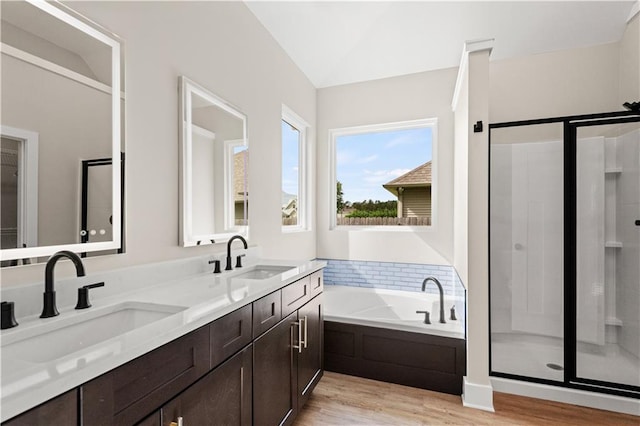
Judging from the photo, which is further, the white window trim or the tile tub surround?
the white window trim

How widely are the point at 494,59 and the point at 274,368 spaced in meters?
3.47

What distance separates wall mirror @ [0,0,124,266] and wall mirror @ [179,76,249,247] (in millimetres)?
417

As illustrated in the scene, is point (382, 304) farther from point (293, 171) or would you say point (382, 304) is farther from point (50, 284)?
point (50, 284)

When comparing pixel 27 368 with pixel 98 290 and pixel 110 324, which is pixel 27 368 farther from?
pixel 98 290

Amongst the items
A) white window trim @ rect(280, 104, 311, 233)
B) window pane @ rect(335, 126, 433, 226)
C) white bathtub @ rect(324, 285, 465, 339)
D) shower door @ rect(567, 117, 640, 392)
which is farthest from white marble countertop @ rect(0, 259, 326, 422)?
shower door @ rect(567, 117, 640, 392)

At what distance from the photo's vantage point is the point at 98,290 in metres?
1.27

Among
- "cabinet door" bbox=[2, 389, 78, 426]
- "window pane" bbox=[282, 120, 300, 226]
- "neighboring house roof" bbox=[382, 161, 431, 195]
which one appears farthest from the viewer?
"neighboring house roof" bbox=[382, 161, 431, 195]

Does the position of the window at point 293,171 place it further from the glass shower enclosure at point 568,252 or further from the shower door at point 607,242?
the shower door at point 607,242

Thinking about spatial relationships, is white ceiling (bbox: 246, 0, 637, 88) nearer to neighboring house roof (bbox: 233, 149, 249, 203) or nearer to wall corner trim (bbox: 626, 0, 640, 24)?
wall corner trim (bbox: 626, 0, 640, 24)

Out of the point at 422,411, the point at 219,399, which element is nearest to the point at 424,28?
the point at 422,411

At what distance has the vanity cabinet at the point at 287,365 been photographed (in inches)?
57.9

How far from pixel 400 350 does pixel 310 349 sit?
0.80 metres

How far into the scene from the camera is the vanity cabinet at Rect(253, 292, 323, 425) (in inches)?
57.9

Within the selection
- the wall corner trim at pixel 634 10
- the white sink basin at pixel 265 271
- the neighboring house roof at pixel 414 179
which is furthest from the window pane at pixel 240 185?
the wall corner trim at pixel 634 10
